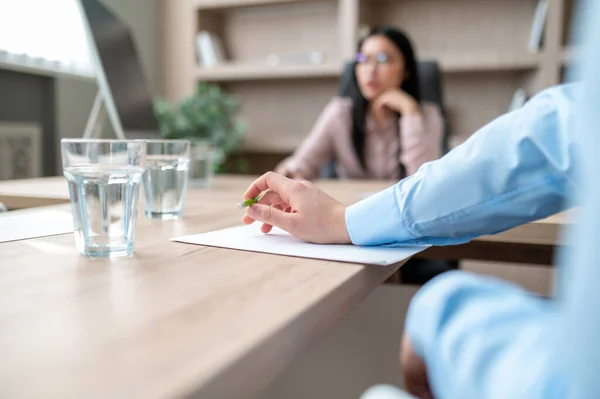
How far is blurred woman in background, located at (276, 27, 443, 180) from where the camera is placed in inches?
81.8

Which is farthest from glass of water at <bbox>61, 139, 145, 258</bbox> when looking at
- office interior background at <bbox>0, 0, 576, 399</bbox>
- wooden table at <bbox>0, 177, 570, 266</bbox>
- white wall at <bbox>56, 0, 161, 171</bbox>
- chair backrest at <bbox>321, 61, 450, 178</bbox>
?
white wall at <bbox>56, 0, 161, 171</bbox>

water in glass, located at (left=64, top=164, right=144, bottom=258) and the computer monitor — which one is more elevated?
the computer monitor

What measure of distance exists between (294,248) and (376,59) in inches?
63.2

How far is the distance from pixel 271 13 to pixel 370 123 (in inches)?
63.9

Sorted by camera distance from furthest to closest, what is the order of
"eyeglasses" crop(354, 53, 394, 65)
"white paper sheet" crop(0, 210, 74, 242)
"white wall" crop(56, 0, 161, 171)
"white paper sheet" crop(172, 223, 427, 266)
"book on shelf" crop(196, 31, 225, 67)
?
"book on shelf" crop(196, 31, 225, 67)
"white wall" crop(56, 0, 161, 171)
"eyeglasses" crop(354, 53, 394, 65)
"white paper sheet" crop(0, 210, 74, 242)
"white paper sheet" crop(172, 223, 427, 266)

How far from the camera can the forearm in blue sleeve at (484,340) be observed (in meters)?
0.29

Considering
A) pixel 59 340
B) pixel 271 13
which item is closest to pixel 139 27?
pixel 271 13

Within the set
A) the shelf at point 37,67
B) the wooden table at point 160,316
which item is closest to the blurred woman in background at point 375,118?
the shelf at point 37,67

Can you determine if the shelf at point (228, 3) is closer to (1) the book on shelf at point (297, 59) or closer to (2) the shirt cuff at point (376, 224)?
(1) the book on shelf at point (297, 59)

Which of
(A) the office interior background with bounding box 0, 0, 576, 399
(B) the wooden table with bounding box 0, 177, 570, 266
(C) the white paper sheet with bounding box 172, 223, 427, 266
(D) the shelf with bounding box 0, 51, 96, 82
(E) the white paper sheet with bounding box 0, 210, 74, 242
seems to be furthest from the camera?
(A) the office interior background with bounding box 0, 0, 576, 399

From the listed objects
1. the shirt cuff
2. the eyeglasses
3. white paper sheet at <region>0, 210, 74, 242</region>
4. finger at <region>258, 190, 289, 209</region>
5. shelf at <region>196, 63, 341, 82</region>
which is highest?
shelf at <region>196, 63, 341, 82</region>

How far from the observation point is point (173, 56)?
11.2ft

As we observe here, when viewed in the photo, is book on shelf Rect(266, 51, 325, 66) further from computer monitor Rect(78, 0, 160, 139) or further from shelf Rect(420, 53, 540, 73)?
computer monitor Rect(78, 0, 160, 139)

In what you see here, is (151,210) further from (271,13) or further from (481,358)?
(271,13)
